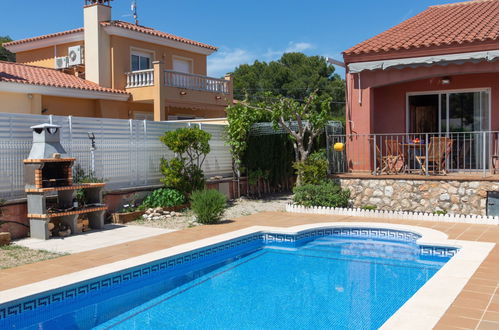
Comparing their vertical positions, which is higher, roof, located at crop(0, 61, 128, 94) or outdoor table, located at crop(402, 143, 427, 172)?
roof, located at crop(0, 61, 128, 94)

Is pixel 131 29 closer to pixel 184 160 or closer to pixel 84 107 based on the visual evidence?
pixel 84 107

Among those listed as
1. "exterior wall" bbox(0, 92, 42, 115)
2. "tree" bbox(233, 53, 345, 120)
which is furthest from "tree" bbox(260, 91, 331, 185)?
"tree" bbox(233, 53, 345, 120)

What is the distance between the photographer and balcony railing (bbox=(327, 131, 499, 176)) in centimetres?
1502

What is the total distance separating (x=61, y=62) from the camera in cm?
2636

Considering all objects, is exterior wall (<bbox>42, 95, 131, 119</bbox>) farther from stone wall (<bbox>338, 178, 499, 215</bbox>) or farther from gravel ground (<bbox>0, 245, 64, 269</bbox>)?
stone wall (<bbox>338, 178, 499, 215</bbox>)

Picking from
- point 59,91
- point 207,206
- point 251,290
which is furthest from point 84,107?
point 251,290

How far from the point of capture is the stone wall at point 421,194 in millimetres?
13923

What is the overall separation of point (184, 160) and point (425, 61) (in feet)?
26.6

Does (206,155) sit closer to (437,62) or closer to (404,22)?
(437,62)

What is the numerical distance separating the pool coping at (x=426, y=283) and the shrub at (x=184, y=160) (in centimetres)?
389

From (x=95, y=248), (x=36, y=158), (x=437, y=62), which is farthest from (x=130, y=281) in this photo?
(x=437, y=62)

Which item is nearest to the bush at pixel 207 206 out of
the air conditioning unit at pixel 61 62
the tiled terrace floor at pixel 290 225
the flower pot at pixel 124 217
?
the tiled terrace floor at pixel 290 225

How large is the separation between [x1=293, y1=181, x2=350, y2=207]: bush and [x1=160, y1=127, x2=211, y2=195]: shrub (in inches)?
135

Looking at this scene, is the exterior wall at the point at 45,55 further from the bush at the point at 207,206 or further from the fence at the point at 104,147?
the bush at the point at 207,206
